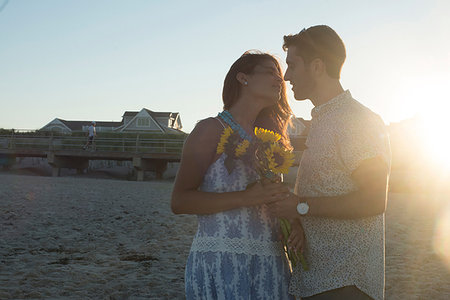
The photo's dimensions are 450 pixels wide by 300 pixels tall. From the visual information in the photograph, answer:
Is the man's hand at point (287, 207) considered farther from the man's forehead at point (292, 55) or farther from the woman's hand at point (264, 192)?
the man's forehead at point (292, 55)

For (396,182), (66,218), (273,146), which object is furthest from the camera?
(396,182)

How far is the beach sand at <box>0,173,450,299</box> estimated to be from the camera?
533 centimetres

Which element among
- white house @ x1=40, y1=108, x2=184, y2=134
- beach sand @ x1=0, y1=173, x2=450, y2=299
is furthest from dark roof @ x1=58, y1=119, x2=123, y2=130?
beach sand @ x1=0, y1=173, x2=450, y2=299

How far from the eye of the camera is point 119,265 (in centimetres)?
634

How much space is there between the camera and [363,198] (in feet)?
5.70

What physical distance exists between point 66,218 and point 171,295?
224 inches

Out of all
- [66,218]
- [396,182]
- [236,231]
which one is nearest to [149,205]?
[66,218]

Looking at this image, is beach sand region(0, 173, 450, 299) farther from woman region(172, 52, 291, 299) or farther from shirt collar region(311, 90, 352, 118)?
shirt collar region(311, 90, 352, 118)

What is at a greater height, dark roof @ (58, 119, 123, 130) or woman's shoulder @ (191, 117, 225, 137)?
dark roof @ (58, 119, 123, 130)

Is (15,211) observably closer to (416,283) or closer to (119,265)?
(119,265)

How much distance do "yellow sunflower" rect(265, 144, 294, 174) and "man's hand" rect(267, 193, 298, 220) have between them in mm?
131

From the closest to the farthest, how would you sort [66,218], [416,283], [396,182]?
1. [416,283]
2. [66,218]
3. [396,182]

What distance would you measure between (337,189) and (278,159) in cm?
31

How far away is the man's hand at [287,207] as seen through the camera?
186 cm
